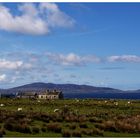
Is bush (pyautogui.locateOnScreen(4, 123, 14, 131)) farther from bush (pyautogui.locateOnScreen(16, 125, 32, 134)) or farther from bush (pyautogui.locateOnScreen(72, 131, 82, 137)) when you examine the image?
bush (pyautogui.locateOnScreen(72, 131, 82, 137))

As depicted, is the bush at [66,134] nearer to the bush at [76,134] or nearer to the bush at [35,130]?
the bush at [76,134]

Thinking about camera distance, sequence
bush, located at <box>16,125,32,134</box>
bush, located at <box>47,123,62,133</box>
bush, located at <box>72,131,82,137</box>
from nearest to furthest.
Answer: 1. bush, located at <box>72,131,82,137</box>
2. bush, located at <box>16,125,32,134</box>
3. bush, located at <box>47,123,62,133</box>

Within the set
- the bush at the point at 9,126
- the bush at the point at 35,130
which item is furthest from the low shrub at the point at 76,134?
the bush at the point at 9,126

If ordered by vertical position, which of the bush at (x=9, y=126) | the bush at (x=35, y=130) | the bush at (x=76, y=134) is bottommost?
the bush at (x=76, y=134)

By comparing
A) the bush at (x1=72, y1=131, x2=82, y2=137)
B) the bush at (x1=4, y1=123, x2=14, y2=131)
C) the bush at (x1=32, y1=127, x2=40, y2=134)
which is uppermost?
the bush at (x1=4, y1=123, x2=14, y2=131)

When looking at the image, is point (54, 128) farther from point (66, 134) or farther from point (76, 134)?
point (76, 134)

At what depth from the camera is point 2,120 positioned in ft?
A: 111

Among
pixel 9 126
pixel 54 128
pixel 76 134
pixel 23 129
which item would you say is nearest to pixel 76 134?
pixel 76 134

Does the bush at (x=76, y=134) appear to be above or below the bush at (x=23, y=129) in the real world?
Answer: below

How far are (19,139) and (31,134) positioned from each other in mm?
3892

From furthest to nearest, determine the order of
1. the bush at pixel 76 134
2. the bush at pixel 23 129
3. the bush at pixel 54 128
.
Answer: the bush at pixel 54 128 → the bush at pixel 23 129 → the bush at pixel 76 134

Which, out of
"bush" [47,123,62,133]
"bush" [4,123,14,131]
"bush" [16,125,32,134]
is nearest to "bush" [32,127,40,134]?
"bush" [16,125,32,134]

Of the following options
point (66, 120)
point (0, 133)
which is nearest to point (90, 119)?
point (66, 120)

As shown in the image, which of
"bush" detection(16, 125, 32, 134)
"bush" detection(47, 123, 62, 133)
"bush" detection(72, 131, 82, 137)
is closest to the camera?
"bush" detection(72, 131, 82, 137)
